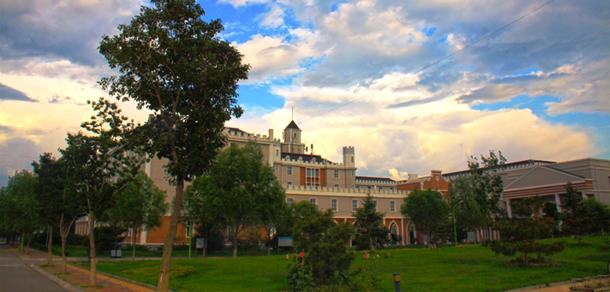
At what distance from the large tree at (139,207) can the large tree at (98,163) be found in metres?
13.3

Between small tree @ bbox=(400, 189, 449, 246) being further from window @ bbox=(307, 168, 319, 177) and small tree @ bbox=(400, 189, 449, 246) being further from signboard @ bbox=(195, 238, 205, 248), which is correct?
window @ bbox=(307, 168, 319, 177)

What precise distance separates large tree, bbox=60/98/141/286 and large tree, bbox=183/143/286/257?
50.7 feet

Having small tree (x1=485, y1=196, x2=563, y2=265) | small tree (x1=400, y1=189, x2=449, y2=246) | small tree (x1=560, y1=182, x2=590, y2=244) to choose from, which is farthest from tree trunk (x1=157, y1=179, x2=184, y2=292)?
small tree (x1=400, y1=189, x2=449, y2=246)

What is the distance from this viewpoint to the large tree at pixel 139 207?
3241 centimetres

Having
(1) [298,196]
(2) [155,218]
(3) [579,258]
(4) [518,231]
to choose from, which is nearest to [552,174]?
(1) [298,196]

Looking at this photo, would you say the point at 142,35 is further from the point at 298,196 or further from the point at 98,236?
the point at 298,196

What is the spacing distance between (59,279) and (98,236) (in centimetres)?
2228

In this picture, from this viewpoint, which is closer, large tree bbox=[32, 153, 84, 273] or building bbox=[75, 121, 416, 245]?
large tree bbox=[32, 153, 84, 273]

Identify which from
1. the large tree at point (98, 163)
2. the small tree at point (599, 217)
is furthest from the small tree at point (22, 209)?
the small tree at point (599, 217)

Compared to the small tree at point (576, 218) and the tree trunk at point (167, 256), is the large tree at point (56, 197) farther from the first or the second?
the small tree at point (576, 218)

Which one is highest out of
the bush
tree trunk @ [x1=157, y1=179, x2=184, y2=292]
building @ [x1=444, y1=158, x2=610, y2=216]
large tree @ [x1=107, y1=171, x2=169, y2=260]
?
building @ [x1=444, y1=158, x2=610, y2=216]

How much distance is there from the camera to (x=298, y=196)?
55.3 meters

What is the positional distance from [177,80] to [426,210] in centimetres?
3910

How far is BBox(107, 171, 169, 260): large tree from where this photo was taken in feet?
106
